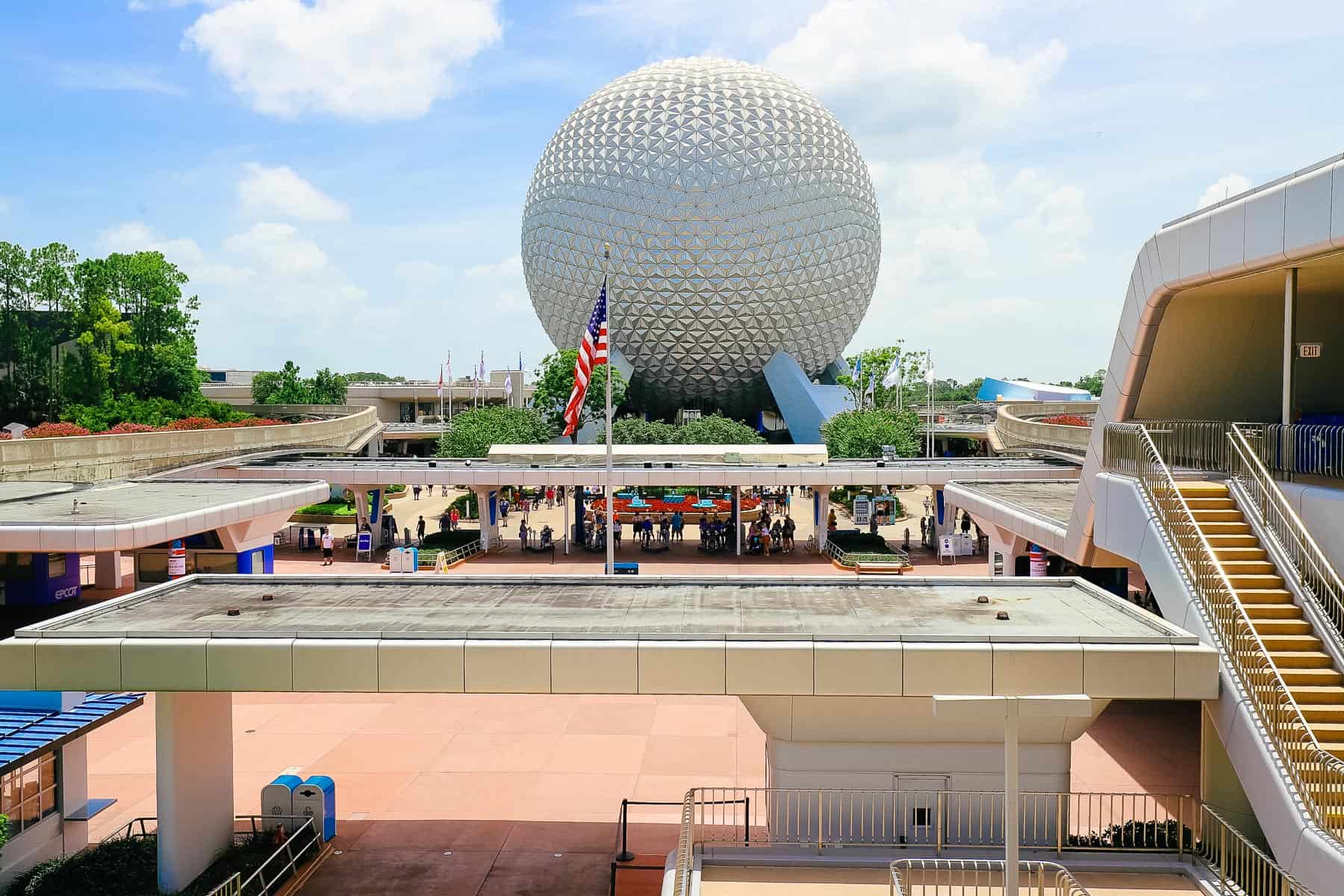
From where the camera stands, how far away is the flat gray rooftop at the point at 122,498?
22750 millimetres

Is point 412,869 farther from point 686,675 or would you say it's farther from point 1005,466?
point 1005,466

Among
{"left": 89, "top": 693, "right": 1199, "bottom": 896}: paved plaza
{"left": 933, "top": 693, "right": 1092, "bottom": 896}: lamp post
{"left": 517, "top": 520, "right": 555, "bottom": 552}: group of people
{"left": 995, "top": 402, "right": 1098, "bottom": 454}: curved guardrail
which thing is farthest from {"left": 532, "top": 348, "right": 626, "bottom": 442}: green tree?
{"left": 933, "top": 693, "right": 1092, "bottom": 896}: lamp post

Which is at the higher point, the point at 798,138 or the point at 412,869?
the point at 798,138

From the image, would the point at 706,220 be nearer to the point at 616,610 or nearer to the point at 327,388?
the point at 616,610

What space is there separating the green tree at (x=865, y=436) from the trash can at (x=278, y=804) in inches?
1615

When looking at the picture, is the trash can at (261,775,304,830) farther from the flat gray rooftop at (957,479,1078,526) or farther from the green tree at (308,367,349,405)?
the green tree at (308,367,349,405)

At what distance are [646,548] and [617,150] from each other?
90.0 feet

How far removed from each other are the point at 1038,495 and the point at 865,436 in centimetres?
2783

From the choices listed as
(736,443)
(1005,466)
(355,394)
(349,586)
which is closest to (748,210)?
(736,443)

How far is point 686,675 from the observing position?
36.7 ft

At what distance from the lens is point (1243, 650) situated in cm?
1107

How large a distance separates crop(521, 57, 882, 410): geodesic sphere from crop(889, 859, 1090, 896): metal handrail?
157 feet

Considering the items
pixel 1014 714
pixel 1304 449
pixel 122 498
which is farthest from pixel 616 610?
pixel 122 498

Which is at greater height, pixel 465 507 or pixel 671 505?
pixel 671 505
